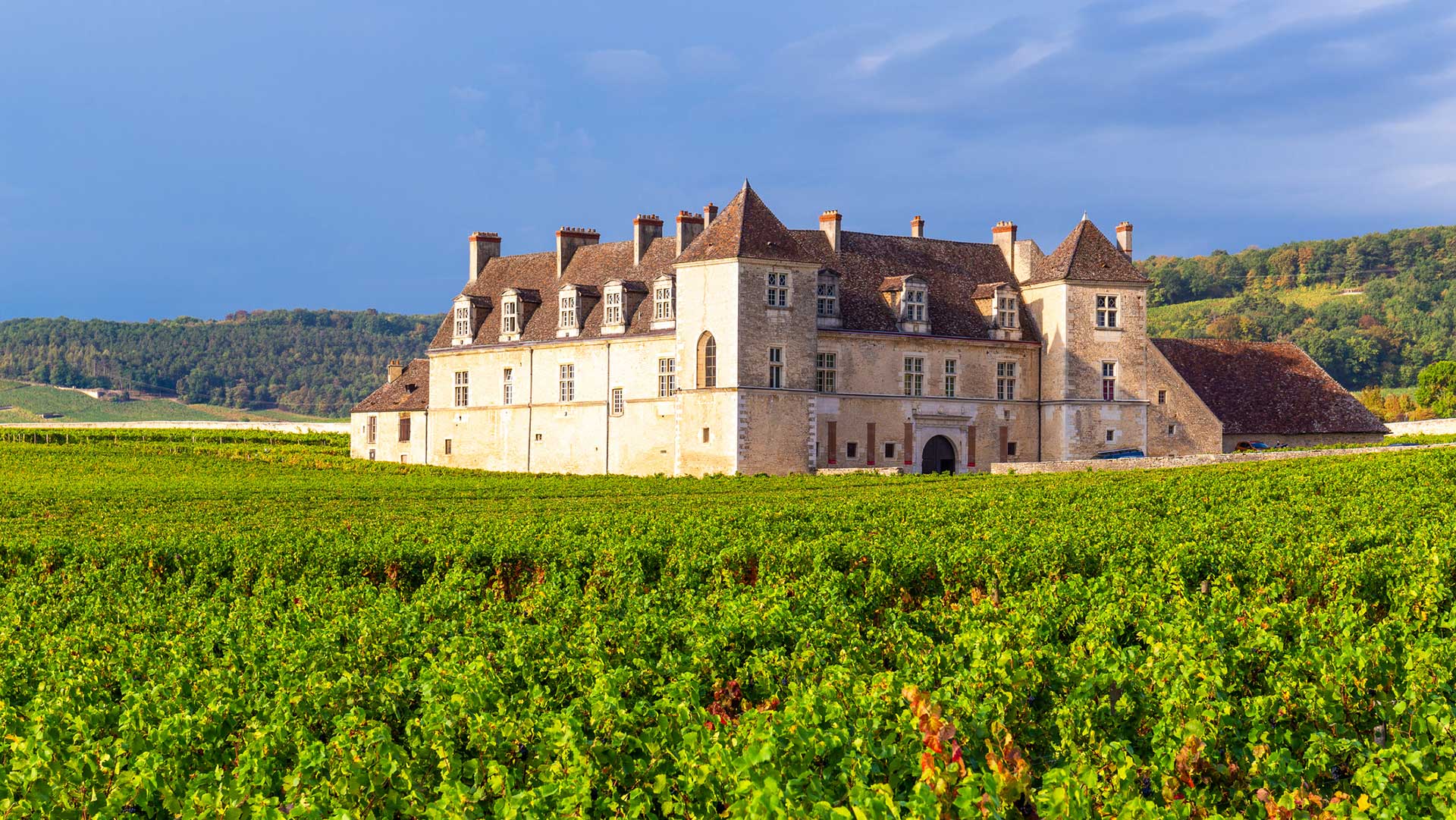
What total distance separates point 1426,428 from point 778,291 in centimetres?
3604

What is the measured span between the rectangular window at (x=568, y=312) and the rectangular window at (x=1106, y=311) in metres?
24.4

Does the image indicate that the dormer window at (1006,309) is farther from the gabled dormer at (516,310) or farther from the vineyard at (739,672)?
the vineyard at (739,672)

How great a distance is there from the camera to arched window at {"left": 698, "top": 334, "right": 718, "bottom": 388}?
58.3m

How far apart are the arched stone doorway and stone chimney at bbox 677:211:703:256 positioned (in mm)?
14442

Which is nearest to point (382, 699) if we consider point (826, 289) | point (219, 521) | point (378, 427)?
point (219, 521)

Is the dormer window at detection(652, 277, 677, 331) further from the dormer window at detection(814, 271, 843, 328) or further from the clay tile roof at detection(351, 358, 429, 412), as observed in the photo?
the clay tile roof at detection(351, 358, 429, 412)

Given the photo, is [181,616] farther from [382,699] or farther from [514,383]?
[514,383]

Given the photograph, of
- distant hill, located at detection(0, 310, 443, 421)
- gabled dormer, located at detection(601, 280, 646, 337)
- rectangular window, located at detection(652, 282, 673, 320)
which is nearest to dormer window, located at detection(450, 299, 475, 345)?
gabled dormer, located at detection(601, 280, 646, 337)

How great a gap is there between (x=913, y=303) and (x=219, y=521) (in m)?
35.0

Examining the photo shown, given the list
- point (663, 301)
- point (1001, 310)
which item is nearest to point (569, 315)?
point (663, 301)

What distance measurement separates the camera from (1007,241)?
2677 inches

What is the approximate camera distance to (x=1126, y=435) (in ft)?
208

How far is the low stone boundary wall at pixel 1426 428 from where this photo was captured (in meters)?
67.6

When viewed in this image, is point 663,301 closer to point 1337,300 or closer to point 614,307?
point 614,307
